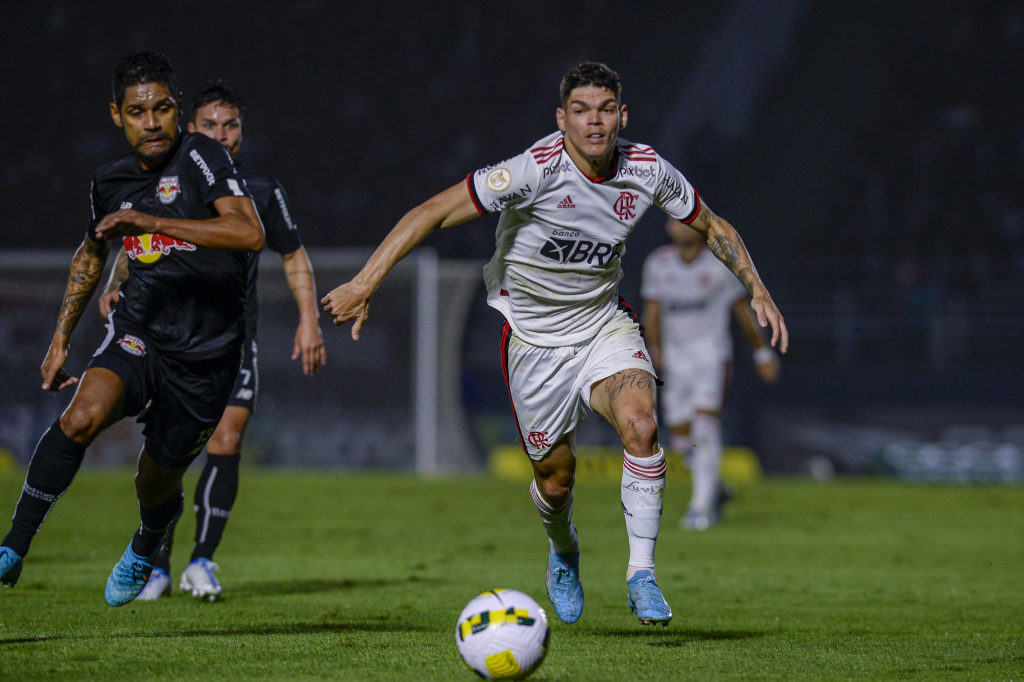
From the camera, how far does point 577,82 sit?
16.2 feet

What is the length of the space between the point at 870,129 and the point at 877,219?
6.78 feet

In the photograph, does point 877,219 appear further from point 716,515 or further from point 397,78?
point 716,515

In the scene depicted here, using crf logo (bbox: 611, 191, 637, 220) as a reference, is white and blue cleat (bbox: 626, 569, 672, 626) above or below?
below

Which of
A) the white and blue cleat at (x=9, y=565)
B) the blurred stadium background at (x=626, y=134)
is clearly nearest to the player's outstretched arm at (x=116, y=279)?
the white and blue cleat at (x=9, y=565)

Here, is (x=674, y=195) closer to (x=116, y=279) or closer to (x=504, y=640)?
(x=504, y=640)

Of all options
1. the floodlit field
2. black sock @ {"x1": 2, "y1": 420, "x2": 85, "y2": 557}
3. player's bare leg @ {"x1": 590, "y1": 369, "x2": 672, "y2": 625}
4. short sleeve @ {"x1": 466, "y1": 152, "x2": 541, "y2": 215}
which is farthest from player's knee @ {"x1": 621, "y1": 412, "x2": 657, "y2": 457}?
black sock @ {"x1": 2, "y1": 420, "x2": 85, "y2": 557}

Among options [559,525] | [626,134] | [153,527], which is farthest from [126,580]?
[626,134]

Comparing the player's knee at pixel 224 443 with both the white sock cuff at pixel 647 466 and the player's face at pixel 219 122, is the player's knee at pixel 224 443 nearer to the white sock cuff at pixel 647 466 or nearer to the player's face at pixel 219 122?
the player's face at pixel 219 122

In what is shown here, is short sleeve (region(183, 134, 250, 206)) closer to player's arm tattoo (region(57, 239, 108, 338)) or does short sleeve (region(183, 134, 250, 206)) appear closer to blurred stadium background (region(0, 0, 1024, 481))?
player's arm tattoo (region(57, 239, 108, 338))

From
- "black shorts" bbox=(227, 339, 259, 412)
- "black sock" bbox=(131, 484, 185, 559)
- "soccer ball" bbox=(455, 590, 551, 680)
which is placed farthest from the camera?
"black shorts" bbox=(227, 339, 259, 412)

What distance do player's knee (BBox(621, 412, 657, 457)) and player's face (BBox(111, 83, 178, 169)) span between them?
2.13m

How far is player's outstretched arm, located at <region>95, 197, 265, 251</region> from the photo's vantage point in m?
4.29

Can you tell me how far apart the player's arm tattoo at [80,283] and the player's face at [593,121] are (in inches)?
77.0

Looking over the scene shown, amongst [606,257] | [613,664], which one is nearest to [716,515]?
[606,257]
